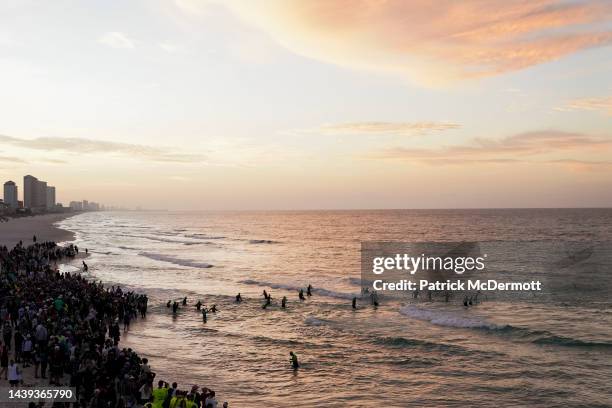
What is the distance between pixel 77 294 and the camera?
31141 mm

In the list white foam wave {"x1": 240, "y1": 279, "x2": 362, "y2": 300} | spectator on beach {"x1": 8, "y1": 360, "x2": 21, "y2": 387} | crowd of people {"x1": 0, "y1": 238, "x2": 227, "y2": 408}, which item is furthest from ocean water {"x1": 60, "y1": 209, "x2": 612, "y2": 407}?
spectator on beach {"x1": 8, "y1": 360, "x2": 21, "y2": 387}

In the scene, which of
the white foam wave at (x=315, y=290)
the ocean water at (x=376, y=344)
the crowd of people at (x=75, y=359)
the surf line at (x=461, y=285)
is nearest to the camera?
the crowd of people at (x=75, y=359)

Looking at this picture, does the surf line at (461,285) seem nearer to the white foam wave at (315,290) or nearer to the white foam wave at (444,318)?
the white foam wave at (315,290)

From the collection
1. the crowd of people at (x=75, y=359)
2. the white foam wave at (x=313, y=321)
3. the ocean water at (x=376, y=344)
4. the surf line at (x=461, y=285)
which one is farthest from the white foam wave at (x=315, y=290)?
the crowd of people at (x=75, y=359)

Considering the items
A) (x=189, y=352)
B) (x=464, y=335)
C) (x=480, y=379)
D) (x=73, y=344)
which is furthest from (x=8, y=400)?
(x=464, y=335)

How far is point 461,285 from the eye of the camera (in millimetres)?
57312

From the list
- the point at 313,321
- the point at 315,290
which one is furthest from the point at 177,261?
the point at 313,321

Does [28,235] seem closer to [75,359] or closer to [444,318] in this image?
[444,318]

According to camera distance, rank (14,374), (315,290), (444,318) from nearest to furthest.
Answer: (14,374) < (444,318) < (315,290)

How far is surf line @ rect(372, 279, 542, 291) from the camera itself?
5359 cm

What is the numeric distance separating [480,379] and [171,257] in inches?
2655

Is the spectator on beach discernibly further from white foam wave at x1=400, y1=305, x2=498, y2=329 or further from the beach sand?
the beach sand

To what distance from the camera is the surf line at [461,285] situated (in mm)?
53594

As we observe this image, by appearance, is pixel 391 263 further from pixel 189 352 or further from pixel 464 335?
pixel 189 352
